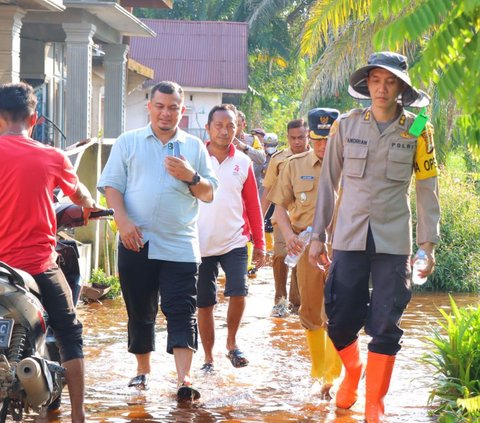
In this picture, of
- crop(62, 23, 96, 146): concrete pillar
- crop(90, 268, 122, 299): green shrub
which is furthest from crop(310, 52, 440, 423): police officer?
crop(62, 23, 96, 146): concrete pillar

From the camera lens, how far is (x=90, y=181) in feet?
41.6

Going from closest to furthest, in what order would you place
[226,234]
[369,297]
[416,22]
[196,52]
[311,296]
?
1. [416,22]
2. [369,297]
3. [311,296]
4. [226,234]
5. [196,52]

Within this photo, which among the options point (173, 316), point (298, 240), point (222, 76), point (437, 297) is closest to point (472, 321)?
point (298, 240)

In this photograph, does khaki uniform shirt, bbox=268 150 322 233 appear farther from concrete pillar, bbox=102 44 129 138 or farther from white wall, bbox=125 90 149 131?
white wall, bbox=125 90 149 131

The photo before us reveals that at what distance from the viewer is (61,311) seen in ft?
20.1

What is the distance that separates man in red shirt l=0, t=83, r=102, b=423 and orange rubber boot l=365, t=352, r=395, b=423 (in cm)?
162

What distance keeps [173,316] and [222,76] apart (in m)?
32.5

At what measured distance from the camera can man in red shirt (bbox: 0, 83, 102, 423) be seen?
595 cm

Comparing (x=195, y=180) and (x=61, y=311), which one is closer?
(x=61, y=311)

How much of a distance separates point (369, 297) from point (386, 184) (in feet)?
2.42

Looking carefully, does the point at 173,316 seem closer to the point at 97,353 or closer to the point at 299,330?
the point at 97,353

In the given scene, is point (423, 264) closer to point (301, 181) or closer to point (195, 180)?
point (195, 180)

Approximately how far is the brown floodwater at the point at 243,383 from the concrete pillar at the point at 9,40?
477 cm

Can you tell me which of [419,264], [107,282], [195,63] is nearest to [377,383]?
[419,264]
